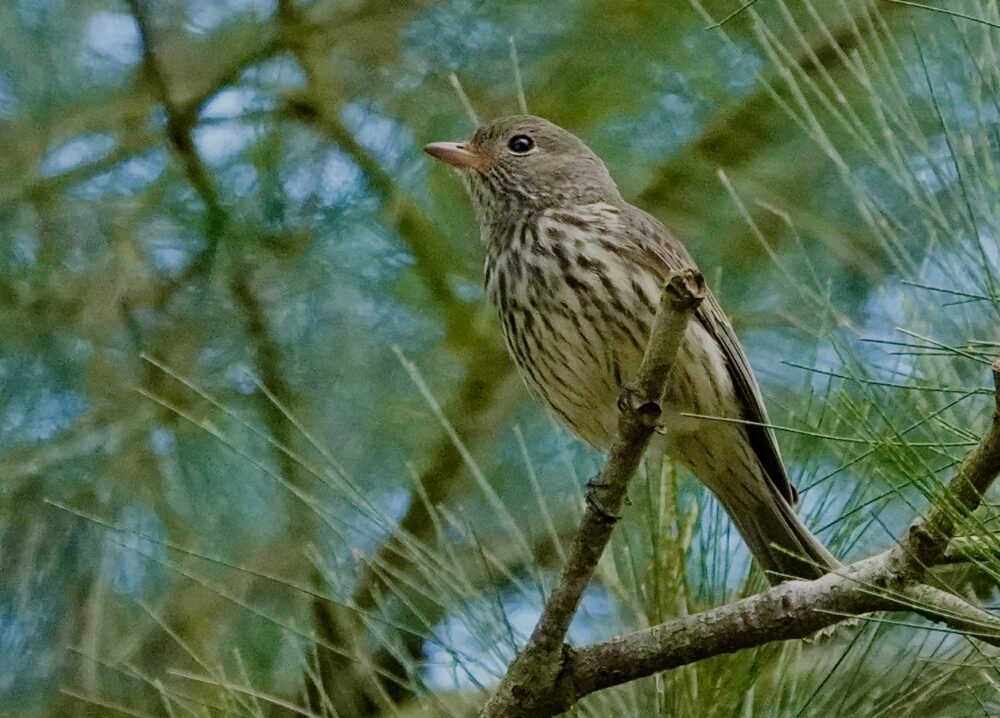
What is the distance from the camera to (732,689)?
1741 mm

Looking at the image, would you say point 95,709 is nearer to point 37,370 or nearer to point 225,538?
point 225,538

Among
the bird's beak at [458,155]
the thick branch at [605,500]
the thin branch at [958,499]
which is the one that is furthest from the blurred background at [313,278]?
the thin branch at [958,499]

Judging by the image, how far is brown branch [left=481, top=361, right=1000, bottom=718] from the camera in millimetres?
1306

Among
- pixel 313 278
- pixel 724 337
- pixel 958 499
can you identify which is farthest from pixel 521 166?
pixel 958 499

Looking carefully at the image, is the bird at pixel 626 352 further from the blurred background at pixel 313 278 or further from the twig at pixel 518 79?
the twig at pixel 518 79

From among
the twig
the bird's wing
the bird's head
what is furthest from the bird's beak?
the bird's wing

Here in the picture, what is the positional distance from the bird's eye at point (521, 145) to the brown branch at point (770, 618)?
1.13 m

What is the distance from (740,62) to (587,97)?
0.30m

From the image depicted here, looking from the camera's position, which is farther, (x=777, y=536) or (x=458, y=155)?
(x=458, y=155)

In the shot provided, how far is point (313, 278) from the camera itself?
2699mm

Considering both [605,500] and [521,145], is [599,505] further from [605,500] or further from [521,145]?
[521,145]

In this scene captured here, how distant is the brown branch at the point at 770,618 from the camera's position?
1.31 metres

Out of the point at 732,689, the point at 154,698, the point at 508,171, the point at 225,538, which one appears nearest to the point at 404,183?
the point at 508,171

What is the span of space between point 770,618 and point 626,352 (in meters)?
0.71
